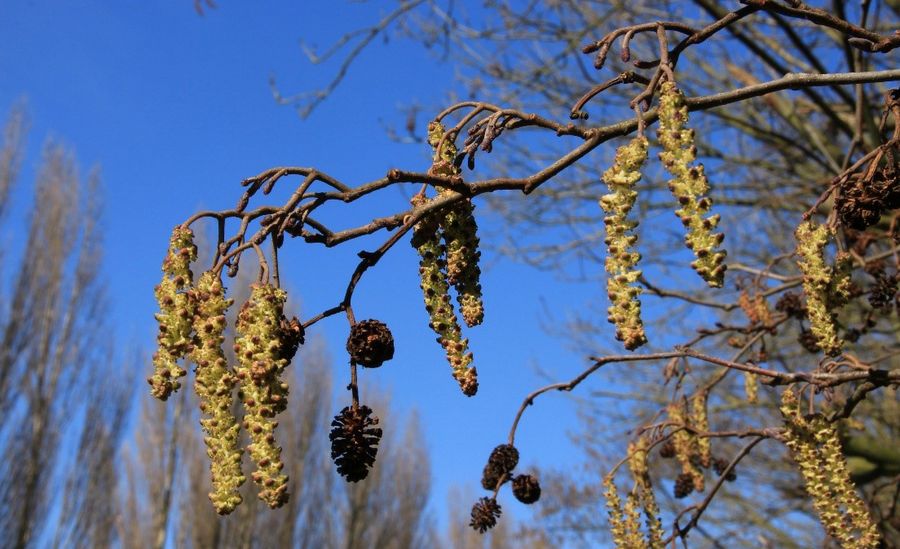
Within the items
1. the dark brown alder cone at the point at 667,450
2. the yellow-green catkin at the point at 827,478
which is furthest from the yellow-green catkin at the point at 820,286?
the dark brown alder cone at the point at 667,450

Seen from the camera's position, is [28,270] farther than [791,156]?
Yes

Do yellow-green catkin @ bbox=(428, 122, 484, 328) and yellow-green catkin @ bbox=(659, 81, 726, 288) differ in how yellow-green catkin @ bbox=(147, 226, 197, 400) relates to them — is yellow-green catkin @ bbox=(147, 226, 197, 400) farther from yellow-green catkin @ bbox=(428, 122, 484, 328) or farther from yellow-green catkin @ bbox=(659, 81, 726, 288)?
yellow-green catkin @ bbox=(659, 81, 726, 288)

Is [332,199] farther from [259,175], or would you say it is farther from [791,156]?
[791,156]

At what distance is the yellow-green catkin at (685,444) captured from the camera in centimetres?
187

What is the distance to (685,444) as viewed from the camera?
73.5 inches

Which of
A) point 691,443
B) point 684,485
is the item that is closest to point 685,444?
point 691,443

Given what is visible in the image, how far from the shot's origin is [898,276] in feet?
5.83

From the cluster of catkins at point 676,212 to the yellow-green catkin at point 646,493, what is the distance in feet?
2.66

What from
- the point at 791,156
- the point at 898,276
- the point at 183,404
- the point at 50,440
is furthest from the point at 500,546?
the point at 898,276

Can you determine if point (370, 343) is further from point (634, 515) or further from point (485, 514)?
point (634, 515)

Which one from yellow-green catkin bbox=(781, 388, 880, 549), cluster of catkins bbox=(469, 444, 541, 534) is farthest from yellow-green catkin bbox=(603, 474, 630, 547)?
yellow-green catkin bbox=(781, 388, 880, 549)

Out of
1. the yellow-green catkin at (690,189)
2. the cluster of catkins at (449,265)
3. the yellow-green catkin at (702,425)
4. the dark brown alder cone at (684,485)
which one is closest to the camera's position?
the yellow-green catkin at (690,189)

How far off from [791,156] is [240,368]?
480 cm

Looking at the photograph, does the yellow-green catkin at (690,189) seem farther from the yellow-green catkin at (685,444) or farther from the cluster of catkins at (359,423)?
the yellow-green catkin at (685,444)
